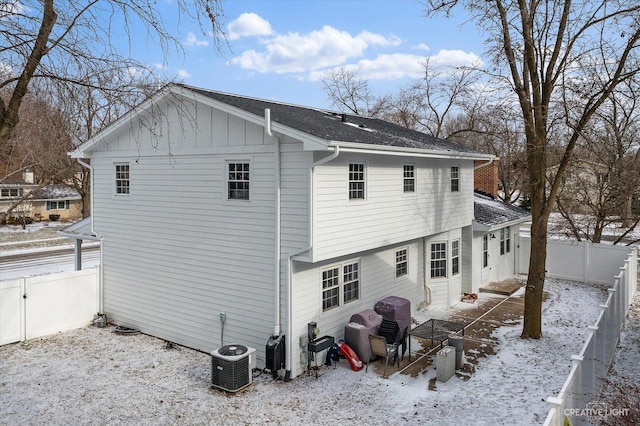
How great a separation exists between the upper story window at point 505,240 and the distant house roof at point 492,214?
2.08ft

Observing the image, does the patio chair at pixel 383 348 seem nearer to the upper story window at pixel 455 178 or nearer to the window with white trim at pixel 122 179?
the upper story window at pixel 455 178

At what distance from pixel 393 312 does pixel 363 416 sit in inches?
151

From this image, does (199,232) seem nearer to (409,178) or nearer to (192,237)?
(192,237)

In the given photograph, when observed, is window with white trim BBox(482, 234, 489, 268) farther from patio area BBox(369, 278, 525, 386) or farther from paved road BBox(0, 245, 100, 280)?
paved road BBox(0, 245, 100, 280)

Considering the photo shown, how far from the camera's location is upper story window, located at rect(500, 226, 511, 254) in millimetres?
19423

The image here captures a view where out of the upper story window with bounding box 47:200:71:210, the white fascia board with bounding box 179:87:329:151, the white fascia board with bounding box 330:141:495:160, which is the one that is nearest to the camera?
the white fascia board with bounding box 179:87:329:151

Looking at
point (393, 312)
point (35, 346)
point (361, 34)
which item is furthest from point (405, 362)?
point (361, 34)

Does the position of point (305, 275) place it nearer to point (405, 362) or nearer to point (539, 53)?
point (405, 362)

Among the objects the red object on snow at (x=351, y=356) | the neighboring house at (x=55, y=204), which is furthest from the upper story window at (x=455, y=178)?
the neighboring house at (x=55, y=204)

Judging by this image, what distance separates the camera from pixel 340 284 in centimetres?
1142

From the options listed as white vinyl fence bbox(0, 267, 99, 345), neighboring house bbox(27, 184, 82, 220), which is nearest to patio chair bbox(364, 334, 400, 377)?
white vinyl fence bbox(0, 267, 99, 345)

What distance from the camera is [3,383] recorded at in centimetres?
962

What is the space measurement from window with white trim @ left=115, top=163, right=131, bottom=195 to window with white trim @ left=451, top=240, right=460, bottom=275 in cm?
1024

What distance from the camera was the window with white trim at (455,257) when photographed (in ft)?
51.2
